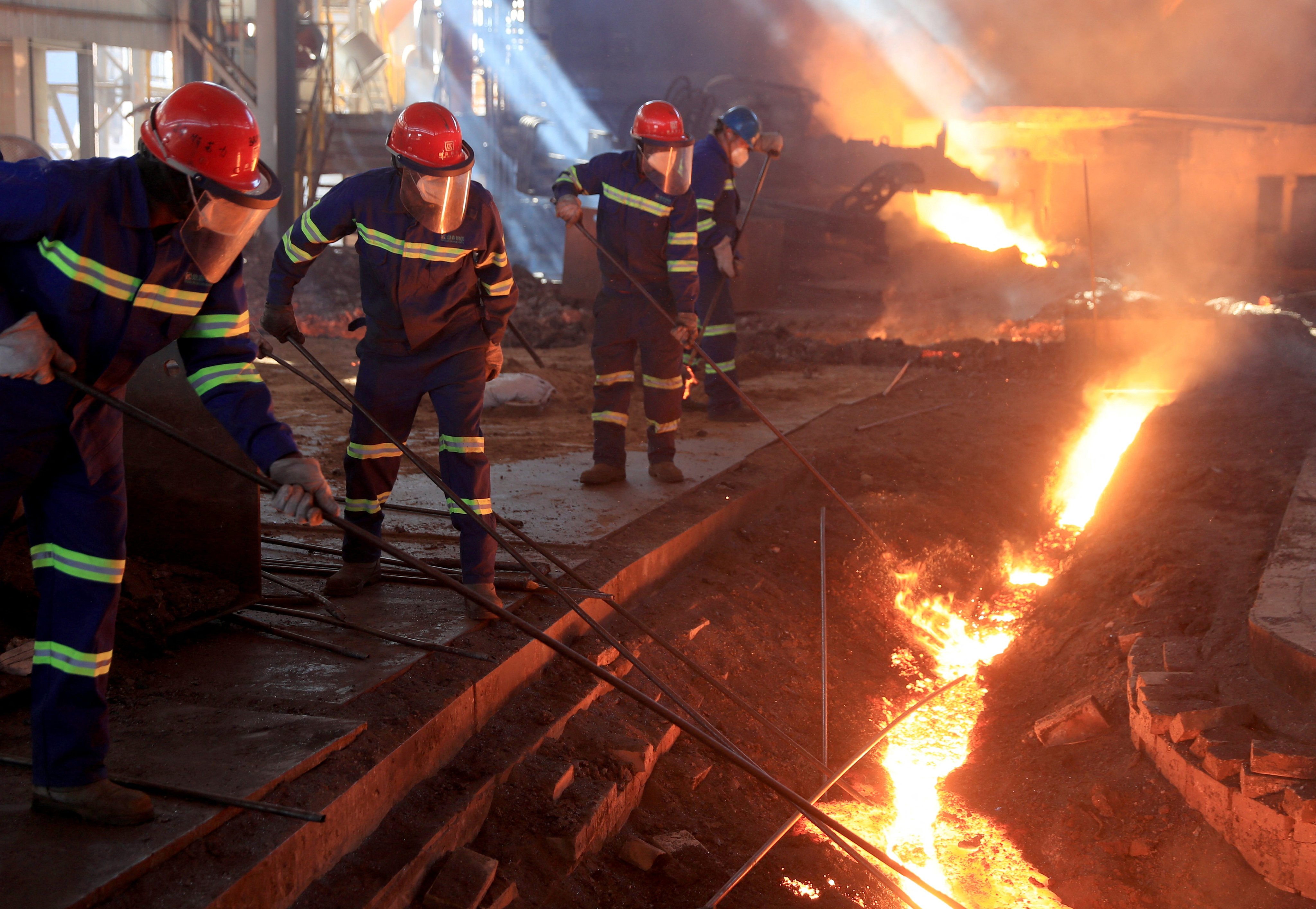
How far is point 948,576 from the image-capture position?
6.84m

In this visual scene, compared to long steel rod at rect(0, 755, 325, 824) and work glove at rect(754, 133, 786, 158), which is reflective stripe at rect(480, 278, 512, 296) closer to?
long steel rod at rect(0, 755, 325, 824)

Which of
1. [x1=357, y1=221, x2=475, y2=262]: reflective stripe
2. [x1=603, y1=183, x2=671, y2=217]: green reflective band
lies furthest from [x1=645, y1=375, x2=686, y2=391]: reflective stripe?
[x1=357, y1=221, x2=475, y2=262]: reflective stripe

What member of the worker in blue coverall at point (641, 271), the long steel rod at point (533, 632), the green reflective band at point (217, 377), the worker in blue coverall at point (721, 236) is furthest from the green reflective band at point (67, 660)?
the worker in blue coverall at point (721, 236)

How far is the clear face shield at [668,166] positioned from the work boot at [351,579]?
2947 mm

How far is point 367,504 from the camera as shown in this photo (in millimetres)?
4535

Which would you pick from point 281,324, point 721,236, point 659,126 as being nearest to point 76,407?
point 281,324

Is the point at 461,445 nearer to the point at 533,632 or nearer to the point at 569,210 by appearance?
the point at 533,632

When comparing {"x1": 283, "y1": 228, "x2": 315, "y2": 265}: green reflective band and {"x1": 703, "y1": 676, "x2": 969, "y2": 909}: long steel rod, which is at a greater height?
{"x1": 283, "y1": 228, "x2": 315, "y2": 265}: green reflective band

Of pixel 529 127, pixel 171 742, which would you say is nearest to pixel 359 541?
pixel 171 742

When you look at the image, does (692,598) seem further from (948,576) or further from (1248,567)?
(1248,567)

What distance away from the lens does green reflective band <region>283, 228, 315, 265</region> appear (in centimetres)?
437

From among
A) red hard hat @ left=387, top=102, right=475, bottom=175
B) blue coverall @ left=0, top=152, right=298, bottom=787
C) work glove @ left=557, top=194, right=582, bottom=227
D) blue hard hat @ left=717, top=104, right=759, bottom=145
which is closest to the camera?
blue coverall @ left=0, top=152, right=298, bottom=787

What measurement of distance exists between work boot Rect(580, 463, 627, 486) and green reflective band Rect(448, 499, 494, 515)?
2188 millimetres

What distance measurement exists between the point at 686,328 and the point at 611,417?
0.70 meters
